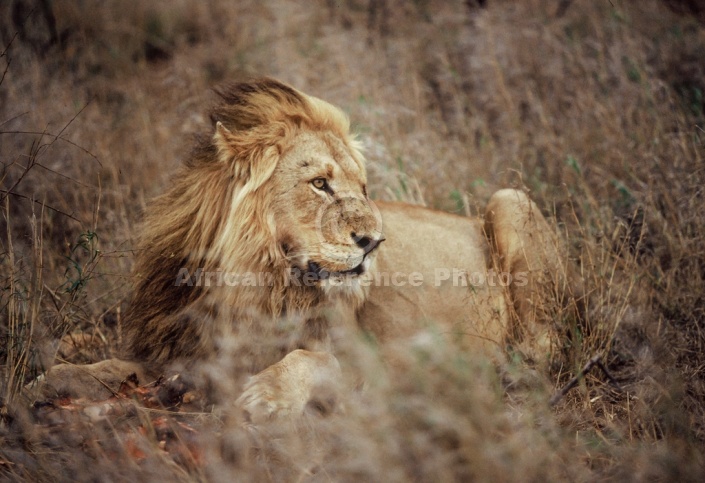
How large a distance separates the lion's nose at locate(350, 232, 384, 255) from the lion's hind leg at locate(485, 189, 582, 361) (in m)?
0.90

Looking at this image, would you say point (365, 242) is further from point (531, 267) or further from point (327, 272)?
point (531, 267)

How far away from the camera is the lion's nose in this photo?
299 cm

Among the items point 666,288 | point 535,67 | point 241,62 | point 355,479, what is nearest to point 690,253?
point 666,288

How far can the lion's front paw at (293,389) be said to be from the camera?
8.42 ft

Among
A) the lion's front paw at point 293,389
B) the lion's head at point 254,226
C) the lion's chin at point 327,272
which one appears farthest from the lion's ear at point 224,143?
the lion's front paw at point 293,389

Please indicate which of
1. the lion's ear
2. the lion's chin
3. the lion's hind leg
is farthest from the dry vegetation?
the lion's ear

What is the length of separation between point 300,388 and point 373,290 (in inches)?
43.5

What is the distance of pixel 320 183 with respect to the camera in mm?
3135

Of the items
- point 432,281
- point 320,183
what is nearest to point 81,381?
point 320,183

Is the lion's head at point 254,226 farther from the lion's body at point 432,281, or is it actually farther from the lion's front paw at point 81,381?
the lion's body at point 432,281

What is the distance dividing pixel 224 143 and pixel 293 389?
1.16 meters

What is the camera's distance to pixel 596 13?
725 centimetres

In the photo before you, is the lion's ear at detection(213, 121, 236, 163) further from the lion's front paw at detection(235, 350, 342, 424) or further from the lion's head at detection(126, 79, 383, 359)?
the lion's front paw at detection(235, 350, 342, 424)

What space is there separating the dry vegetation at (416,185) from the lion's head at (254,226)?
0.34 meters
